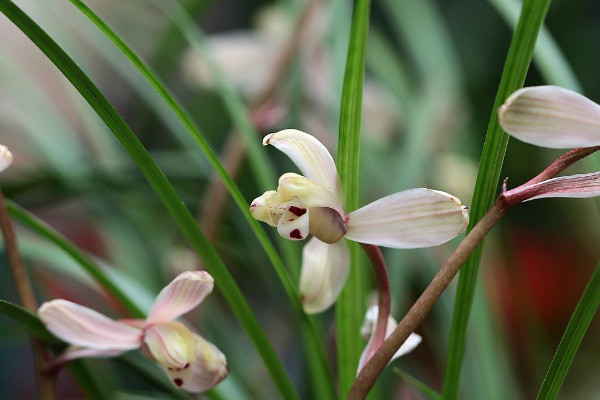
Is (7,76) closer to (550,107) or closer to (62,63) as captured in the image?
(62,63)

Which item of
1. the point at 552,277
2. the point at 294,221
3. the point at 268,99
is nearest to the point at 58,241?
the point at 294,221

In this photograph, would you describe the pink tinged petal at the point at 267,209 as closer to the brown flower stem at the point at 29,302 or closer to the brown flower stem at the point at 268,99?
the brown flower stem at the point at 29,302

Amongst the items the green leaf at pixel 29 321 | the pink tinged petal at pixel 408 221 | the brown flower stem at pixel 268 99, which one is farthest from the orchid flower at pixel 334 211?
the brown flower stem at pixel 268 99

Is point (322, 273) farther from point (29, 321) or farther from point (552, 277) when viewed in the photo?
point (552, 277)

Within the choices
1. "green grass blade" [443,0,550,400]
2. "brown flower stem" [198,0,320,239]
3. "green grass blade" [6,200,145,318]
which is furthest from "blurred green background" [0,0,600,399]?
"green grass blade" [443,0,550,400]

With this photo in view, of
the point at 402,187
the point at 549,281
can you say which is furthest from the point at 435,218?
the point at 549,281
